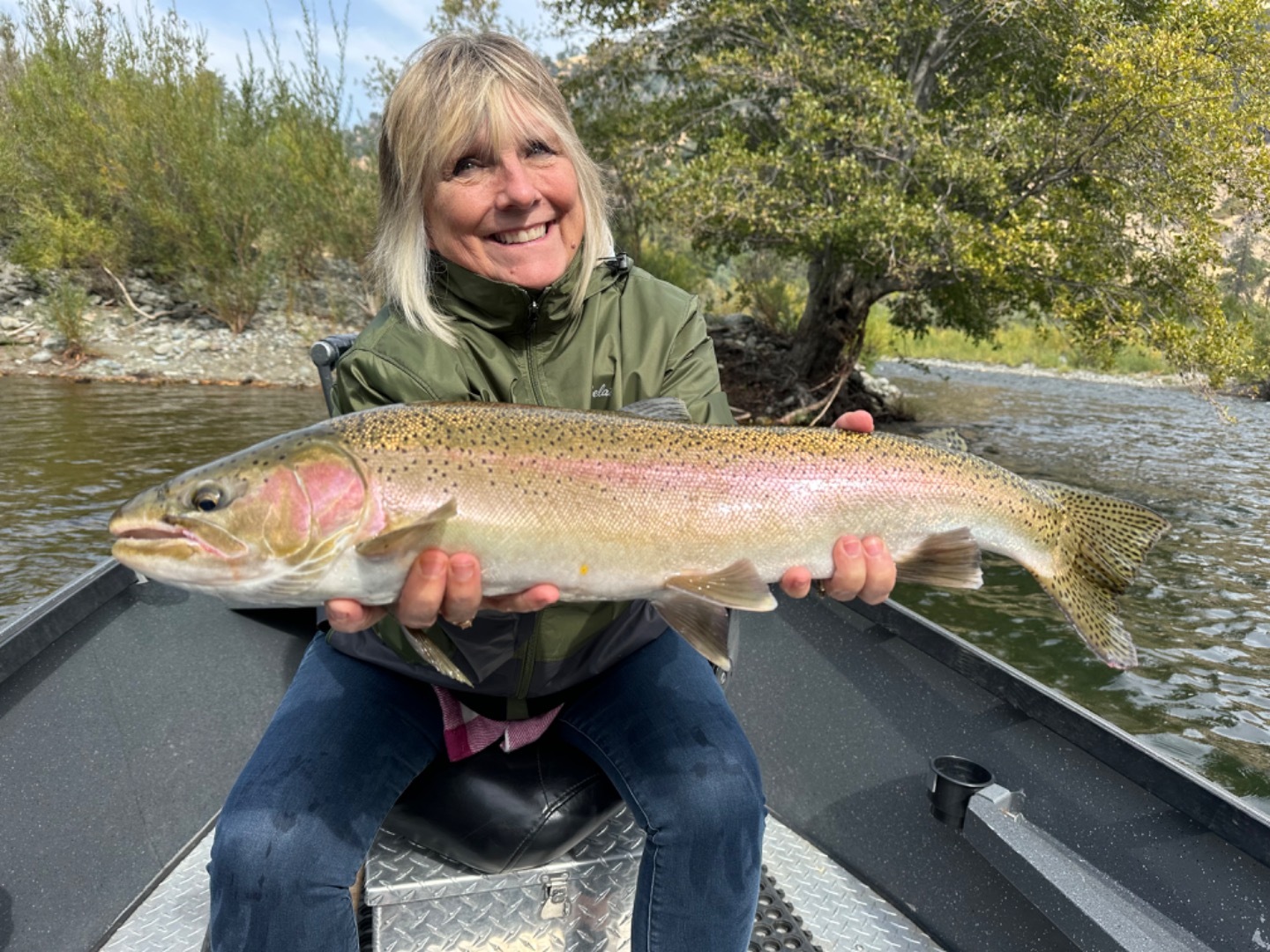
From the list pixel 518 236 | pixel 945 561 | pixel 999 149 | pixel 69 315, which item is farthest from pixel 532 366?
pixel 69 315

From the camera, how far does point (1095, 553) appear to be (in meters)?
2.69

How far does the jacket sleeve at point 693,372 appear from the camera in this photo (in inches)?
105

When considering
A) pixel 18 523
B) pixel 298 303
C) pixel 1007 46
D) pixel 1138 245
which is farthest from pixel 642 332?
pixel 298 303

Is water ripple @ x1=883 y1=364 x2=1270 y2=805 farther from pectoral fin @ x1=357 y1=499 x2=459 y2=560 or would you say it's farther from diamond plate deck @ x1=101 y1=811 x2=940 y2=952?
pectoral fin @ x1=357 y1=499 x2=459 y2=560

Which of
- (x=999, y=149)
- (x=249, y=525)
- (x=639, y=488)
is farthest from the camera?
(x=999, y=149)

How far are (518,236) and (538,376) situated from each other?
1.38 ft

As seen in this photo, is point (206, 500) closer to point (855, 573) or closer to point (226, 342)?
point (855, 573)

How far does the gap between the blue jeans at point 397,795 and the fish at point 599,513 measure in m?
0.27

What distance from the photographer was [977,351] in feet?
113

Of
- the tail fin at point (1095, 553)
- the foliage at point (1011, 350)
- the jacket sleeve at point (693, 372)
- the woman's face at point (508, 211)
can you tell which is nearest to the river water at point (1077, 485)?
the tail fin at point (1095, 553)

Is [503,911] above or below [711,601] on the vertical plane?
below

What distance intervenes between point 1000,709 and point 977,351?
1359 inches

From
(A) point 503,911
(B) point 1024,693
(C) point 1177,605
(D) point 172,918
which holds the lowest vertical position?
(C) point 1177,605

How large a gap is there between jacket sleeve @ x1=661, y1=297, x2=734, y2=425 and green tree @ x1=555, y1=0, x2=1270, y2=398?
987 cm
